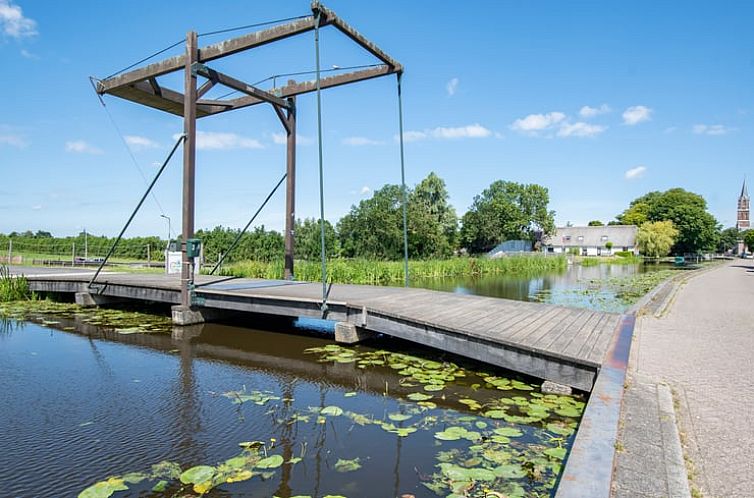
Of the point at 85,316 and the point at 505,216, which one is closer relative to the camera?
the point at 85,316

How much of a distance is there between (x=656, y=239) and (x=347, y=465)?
60.8m

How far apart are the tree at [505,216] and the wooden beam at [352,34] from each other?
4449 centimetres

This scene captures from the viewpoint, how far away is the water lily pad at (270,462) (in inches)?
119

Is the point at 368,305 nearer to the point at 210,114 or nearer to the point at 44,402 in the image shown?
the point at 44,402

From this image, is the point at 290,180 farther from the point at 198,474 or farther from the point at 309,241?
the point at 309,241

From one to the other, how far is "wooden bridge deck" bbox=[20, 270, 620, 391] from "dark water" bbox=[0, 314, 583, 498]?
1.19ft

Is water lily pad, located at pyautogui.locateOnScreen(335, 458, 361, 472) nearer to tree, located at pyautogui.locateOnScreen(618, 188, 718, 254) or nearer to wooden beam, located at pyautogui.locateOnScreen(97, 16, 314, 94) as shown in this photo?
wooden beam, located at pyautogui.locateOnScreen(97, 16, 314, 94)

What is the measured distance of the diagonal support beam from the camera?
8102 millimetres

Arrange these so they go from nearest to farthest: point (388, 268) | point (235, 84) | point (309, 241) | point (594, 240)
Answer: point (235, 84), point (388, 268), point (309, 241), point (594, 240)

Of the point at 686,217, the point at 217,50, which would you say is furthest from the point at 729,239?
the point at 217,50

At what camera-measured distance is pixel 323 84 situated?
9172mm

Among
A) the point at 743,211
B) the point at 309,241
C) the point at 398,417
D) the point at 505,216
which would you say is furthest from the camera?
the point at 743,211

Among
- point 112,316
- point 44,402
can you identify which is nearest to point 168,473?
point 44,402

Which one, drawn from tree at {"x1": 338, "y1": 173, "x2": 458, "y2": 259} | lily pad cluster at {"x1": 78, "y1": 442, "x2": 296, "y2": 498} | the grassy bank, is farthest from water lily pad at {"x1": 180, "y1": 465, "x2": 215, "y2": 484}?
Result: tree at {"x1": 338, "y1": 173, "x2": 458, "y2": 259}
